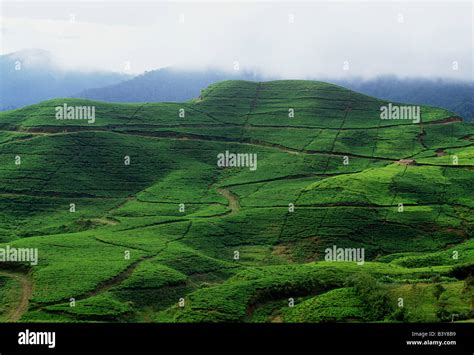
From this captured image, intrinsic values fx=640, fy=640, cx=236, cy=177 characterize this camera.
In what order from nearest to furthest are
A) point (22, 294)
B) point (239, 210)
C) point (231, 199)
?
1. point (22, 294)
2. point (239, 210)
3. point (231, 199)

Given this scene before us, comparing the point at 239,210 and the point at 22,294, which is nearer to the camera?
the point at 22,294

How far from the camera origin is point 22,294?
2051 inches

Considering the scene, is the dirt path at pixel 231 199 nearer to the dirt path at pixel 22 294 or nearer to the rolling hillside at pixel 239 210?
the rolling hillside at pixel 239 210

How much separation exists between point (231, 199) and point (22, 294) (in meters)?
→ 36.5

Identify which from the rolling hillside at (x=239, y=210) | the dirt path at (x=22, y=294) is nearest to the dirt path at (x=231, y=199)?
the rolling hillside at (x=239, y=210)

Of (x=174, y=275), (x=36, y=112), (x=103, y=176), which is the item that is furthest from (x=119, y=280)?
(x=36, y=112)

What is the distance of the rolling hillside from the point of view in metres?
49.3

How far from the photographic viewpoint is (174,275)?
185 ft

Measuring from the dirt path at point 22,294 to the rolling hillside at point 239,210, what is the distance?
0.17 meters

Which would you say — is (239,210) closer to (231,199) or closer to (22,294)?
(231,199)

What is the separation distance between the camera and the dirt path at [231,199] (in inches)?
3115

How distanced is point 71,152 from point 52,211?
16.5 m

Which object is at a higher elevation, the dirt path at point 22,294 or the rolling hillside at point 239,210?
the rolling hillside at point 239,210

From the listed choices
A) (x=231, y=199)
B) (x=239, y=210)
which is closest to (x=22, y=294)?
(x=239, y=210)
